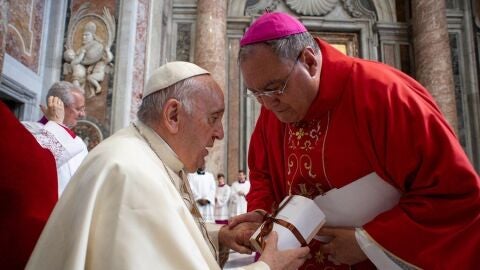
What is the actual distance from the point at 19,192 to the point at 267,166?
4.31 feet

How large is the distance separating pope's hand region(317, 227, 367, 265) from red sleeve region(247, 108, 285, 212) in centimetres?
43

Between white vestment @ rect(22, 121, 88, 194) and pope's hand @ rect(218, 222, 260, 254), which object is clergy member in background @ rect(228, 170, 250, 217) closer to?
white vestment @ rect(22, 121, 88, 194)

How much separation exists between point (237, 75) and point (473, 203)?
9821 mm

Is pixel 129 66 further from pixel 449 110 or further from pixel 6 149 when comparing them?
pixel 449 110

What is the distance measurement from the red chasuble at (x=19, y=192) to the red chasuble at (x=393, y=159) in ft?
3.65

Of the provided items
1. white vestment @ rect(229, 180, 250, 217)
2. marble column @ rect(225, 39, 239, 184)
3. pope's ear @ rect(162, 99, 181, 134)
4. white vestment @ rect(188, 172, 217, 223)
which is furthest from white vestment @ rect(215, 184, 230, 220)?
pope's ear @ rect(162, 99, 181, 134)

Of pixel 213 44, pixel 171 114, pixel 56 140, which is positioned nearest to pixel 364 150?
pixel 171 114

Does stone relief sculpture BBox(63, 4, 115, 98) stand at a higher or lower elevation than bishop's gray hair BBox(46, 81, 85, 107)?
higher

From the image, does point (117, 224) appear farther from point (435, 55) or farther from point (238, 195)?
point (435, 55)

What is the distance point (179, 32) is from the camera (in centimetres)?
1111

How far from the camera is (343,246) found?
1726 mm

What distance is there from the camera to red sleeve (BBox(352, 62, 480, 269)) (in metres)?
1.54

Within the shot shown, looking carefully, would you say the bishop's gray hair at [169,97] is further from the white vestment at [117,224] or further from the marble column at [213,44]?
the marble column at [213,44]

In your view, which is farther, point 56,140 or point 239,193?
point 239,193
